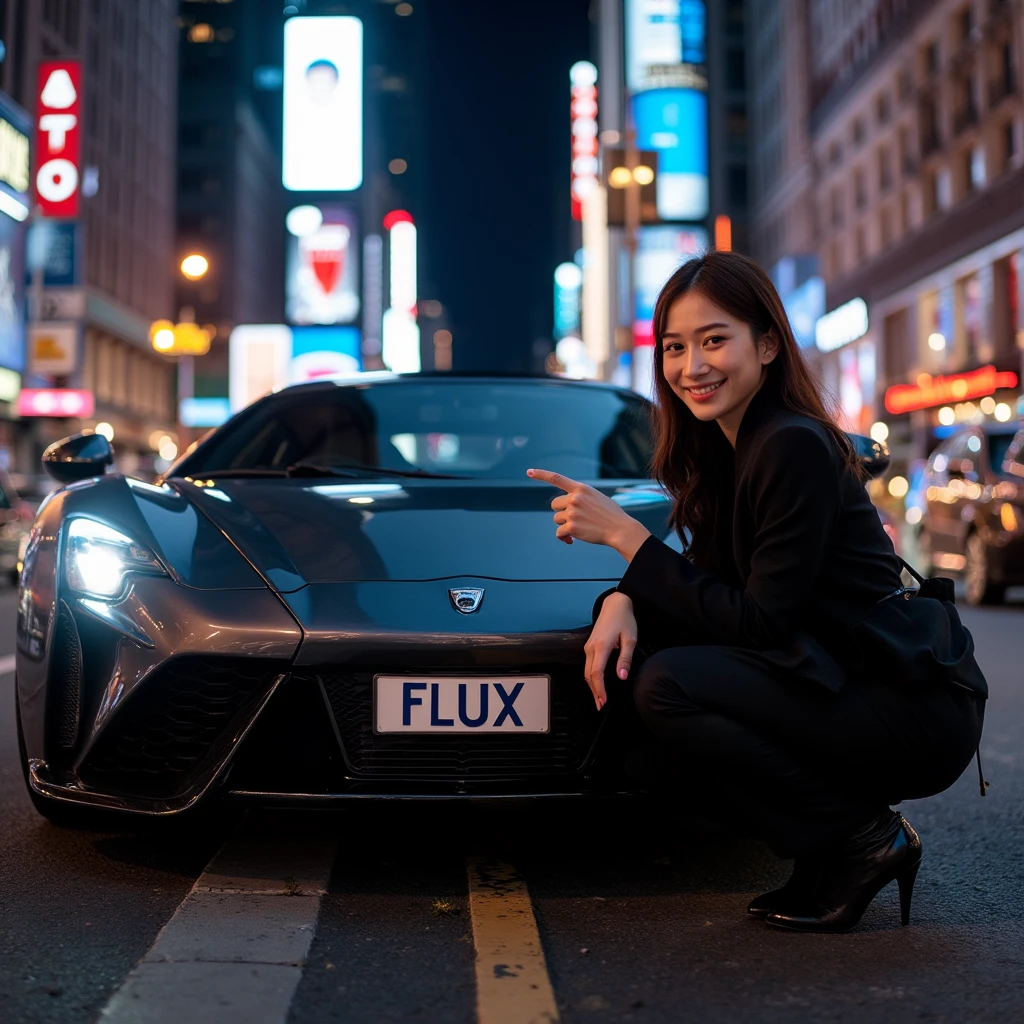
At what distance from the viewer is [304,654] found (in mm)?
2680

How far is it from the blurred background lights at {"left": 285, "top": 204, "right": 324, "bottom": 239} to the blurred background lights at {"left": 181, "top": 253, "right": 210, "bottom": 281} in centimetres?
4142

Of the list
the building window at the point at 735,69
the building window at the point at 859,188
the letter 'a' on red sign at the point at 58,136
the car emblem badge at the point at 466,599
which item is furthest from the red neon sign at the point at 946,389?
the car emblem badge at the point at 466,599

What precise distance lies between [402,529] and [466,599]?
0.43 meters

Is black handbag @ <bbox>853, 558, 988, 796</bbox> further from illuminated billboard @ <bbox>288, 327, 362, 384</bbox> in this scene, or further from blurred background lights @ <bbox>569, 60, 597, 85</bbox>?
blurred background lights @ <bbox>569, 60, 597, 85</bbox>

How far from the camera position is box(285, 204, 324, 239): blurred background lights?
65375 mm

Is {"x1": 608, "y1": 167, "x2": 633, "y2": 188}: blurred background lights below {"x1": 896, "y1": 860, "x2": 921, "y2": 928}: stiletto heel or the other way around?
the other way around

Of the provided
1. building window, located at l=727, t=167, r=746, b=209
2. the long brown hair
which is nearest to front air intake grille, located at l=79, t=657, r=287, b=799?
the long brown hair

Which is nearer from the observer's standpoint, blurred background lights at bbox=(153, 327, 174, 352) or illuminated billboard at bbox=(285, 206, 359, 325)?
blurred background lights at bbox=(153, 327, 174, 352)

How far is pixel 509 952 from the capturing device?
2406mm

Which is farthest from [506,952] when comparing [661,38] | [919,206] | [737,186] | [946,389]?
[737,186]

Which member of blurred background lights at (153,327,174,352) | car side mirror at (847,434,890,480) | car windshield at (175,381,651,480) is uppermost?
blurred background lights at (153,327,174,352)

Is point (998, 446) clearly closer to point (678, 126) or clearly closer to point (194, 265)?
point (194, 265)

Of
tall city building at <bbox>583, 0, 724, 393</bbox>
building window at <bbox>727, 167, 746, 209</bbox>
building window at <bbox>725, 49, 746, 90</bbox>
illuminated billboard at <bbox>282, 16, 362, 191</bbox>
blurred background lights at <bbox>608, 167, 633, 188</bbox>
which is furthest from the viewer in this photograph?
building window at <bbox>725, 49, 746, 90</bbox>

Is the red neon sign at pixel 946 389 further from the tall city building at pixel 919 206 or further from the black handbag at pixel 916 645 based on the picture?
the black handbag at pixel 916 645
